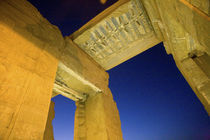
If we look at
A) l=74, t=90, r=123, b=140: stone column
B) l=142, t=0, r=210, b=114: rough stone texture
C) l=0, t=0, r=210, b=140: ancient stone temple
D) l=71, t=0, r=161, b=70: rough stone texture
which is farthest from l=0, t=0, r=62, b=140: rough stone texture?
l=142, t=0, r=210, b=114: rough stone texture

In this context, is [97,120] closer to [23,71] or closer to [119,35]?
[23,71]

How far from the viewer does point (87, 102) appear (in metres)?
3.40

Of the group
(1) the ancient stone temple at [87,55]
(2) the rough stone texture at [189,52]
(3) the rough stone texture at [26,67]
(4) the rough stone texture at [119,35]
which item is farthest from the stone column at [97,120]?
(2) the rough stone texture at [189,52]

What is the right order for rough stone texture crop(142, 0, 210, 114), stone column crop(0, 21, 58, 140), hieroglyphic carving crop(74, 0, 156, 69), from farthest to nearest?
1. hieroglyphic carving crop(74, 0, 156, 69)
2. rough stone texture crop(142, 0, 210, 114)
3. stone column crop(0, 21, 58, 140)

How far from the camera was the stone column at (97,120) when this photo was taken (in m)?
2.71

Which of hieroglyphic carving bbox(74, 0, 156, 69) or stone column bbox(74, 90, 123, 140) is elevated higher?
hieroglyphic carving bbox(74, 0, 156, 69)

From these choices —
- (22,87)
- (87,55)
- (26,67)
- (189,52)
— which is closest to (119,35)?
(87,55)

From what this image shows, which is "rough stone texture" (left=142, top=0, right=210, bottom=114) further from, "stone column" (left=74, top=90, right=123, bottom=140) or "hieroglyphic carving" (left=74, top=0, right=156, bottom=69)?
"stone column" (left=74, top=90, right=123, bottom=140)

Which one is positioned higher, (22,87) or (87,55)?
(87,55)

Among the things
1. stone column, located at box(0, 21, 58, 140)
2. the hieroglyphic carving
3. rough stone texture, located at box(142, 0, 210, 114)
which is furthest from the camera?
the hieroglyphic carving

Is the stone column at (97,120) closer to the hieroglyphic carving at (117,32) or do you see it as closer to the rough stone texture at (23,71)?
the hieroglyphic carving at (117,32)

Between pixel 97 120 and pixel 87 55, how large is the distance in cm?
189

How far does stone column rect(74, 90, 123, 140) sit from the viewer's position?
2.71m

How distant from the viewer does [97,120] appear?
289 cm
